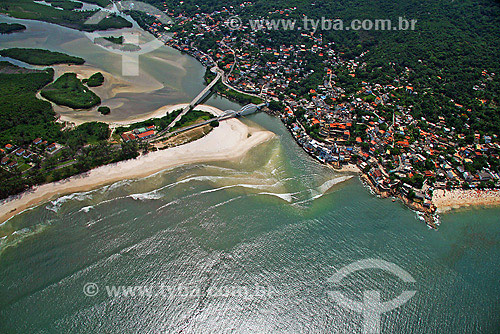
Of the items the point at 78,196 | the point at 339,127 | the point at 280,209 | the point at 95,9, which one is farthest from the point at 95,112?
the point at 95,9

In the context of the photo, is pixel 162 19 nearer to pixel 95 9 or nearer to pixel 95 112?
pixel 95 9

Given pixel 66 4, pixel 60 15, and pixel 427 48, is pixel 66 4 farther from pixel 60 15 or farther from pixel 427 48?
pixel 427 48

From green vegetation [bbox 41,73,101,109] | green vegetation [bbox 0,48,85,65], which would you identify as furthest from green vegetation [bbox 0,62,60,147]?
green vegetation [bbox 0,48,85,65]

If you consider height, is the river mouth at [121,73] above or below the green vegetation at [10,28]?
below

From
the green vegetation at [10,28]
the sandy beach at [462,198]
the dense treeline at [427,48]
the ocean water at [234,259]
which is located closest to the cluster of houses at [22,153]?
the ocean water at [234,259]

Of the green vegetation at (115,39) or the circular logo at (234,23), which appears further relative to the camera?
the circular logo at (234,23)

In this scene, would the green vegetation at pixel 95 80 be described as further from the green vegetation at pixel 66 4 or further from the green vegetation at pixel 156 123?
the green vegetation at pixel 66 4
